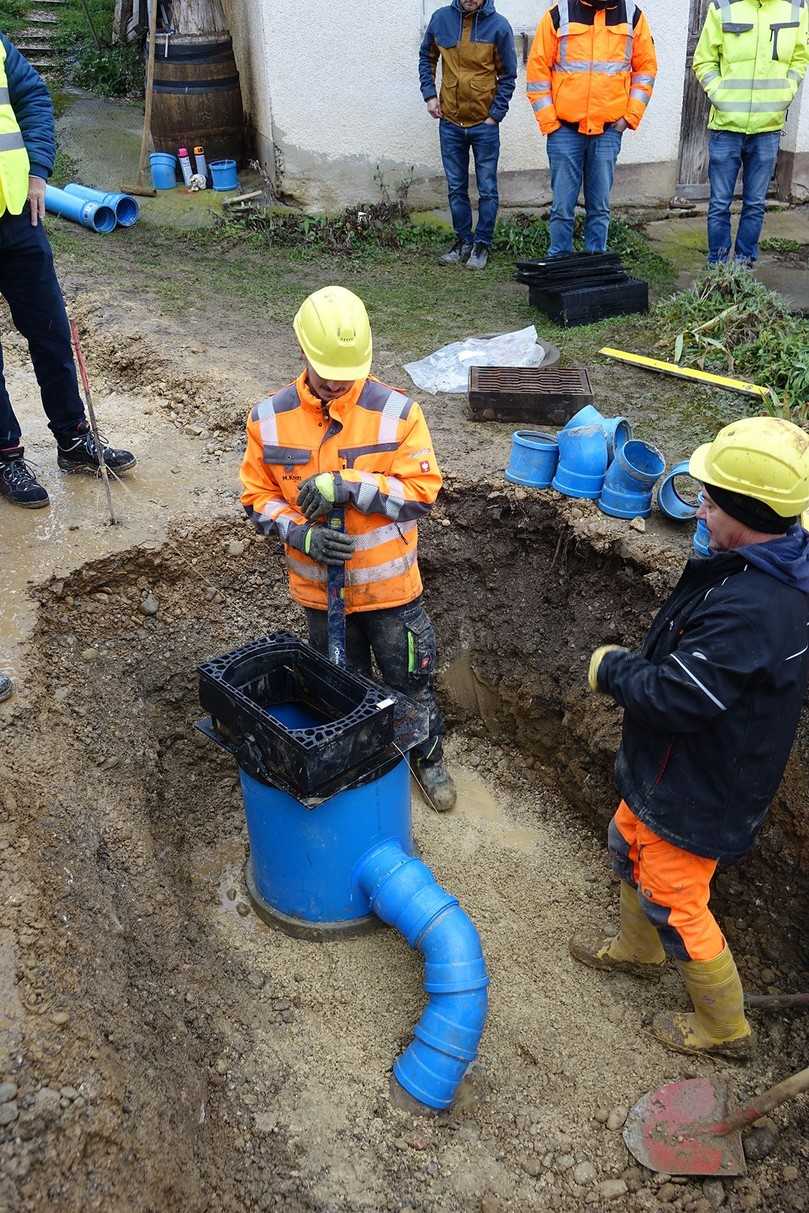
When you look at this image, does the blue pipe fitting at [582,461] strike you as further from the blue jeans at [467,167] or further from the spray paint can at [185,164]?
the spray paint can at [185,164]

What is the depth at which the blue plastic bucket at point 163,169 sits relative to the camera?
29.8ft

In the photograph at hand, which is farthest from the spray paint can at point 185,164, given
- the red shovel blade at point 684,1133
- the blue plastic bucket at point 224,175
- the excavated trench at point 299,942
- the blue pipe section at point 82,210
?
the red shovel blade at point 684,1133

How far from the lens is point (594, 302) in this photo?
6863mm

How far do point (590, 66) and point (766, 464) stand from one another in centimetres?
571

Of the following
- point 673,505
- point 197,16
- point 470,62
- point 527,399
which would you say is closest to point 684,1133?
point 673,505

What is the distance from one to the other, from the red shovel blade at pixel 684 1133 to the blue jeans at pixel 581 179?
19.2ft

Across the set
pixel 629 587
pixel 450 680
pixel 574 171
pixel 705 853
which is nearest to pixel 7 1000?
pixel 705 853

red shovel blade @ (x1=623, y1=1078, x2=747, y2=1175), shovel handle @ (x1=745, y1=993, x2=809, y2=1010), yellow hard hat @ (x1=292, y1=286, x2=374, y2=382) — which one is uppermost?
yellow hard hat @ (x1=292, y1=286, x2=374, y2=382)

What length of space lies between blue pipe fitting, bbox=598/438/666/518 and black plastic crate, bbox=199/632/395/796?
181cm

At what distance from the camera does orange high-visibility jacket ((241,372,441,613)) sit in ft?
10.7

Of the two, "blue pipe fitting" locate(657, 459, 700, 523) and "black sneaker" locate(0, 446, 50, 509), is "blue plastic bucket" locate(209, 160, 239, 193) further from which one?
"blue pipe fitting" locate(657, 459, 700, 523)

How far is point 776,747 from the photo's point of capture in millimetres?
2689

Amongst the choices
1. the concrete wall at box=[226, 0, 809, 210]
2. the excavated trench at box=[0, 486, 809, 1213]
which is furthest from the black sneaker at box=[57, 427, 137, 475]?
the concrete wall at box=[226, 0, 809, 210]

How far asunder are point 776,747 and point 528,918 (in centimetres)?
160
